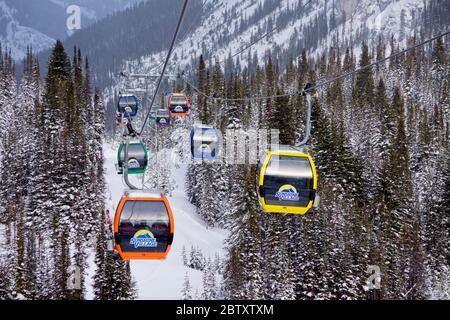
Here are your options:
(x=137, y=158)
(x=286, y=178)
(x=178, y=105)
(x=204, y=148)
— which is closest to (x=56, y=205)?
(x=178, y=105)

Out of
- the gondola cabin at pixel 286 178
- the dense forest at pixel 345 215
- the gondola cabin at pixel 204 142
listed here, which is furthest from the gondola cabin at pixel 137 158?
the dense forest at pixel 345 215

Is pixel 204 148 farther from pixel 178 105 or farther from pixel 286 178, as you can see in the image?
pixel 286 178

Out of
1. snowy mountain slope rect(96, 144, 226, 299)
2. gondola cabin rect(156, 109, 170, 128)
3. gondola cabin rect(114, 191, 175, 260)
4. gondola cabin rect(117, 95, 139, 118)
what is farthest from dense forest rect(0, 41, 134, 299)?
gondola cabin rect(114, 191, 175, 260)

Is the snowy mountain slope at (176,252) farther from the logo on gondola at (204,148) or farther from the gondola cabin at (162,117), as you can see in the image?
the logo on gondola at (204,148)

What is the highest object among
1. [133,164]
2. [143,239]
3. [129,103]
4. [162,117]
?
[129,103]

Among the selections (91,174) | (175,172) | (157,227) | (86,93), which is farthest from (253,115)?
(157,227)

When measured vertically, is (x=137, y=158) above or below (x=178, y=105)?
below

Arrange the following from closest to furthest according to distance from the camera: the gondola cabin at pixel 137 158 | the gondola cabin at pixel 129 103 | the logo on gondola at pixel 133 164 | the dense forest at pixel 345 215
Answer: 1. the gondola cabin at pixel 137 158
2. the logo on gondola at pixel 133 164
3. the gondola cabin at pixel 129 103
4. the dense forest at pixel 345 215
